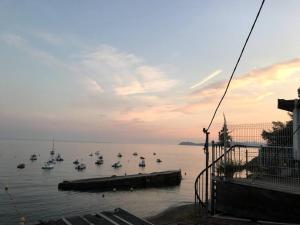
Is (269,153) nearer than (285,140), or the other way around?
(269,153)

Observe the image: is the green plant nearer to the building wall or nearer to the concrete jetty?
the building wall

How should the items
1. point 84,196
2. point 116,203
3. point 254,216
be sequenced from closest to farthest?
point 254,216, point 116,203, point 84,196

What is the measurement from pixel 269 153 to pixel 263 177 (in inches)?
47.4

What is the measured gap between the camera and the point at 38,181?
81.8 meters

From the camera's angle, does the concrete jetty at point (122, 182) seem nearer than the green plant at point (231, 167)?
No

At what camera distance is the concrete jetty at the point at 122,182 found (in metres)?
65.9

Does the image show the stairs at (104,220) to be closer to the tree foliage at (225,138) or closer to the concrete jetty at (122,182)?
the tree foliage at (225,138)

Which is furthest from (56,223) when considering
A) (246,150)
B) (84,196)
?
(84,196)

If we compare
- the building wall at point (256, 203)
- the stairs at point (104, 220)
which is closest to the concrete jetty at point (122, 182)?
the stairs at point (104, 220)

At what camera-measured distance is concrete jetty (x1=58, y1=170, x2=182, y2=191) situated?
65.9m

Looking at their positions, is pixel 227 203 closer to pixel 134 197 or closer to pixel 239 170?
pixel 239 170

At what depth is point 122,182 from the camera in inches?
2766

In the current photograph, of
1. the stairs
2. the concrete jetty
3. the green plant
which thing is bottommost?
the concrete jetty

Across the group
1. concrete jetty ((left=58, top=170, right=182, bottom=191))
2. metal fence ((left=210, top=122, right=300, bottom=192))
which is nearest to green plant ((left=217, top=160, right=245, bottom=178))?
metal fence ((left=210, top=122, right=300, bottom=192))
